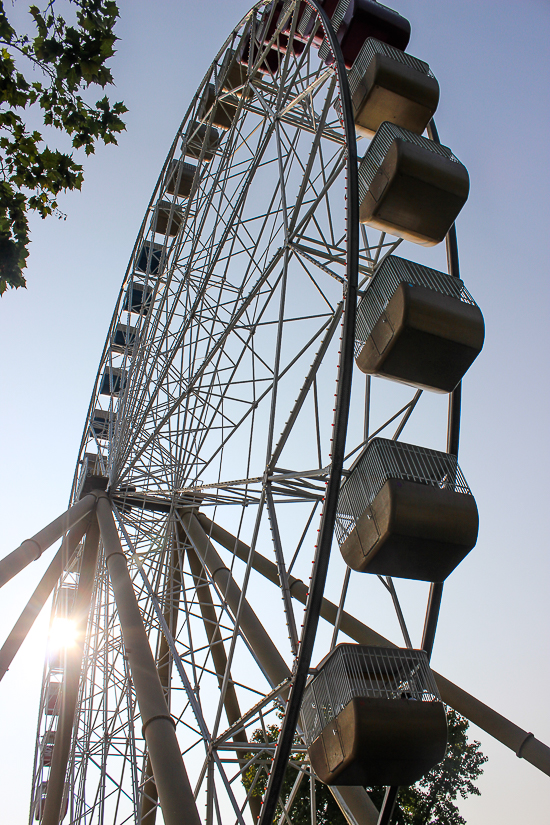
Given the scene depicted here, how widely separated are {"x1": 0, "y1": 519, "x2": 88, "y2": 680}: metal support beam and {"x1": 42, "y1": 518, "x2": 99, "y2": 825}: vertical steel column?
0.53 meters

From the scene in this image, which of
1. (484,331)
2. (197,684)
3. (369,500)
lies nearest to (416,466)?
(369,500)

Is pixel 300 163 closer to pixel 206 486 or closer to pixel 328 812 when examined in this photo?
pixel 206 486

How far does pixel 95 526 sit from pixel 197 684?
4929 millimetres

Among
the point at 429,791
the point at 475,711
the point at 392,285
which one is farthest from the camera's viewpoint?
the point at 429,791

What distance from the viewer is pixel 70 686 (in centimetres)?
1234

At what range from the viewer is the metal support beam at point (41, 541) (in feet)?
33.7

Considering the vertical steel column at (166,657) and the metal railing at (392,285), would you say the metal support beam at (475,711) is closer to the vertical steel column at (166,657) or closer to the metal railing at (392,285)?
the vertical steel column at (166,657)

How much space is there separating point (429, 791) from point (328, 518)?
69.0 feet

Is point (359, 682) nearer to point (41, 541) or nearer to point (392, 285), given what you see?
point (392, 285)

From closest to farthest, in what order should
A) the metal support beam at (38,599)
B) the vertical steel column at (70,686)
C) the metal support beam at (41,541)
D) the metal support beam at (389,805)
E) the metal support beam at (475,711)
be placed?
the metal support beam at (389,805)
the metal support beam at (475,711)
the metal support beam at (38,599)
the metal support beam at (41,541)
the vertical steel column at (70,686)

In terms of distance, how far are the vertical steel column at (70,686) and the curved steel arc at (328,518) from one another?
7.35m

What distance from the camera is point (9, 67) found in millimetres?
4516

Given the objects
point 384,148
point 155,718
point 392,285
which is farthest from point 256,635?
point 384,148

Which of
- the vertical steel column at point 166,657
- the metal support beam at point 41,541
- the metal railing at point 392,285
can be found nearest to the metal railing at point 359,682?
the metal railing at point 392,285
